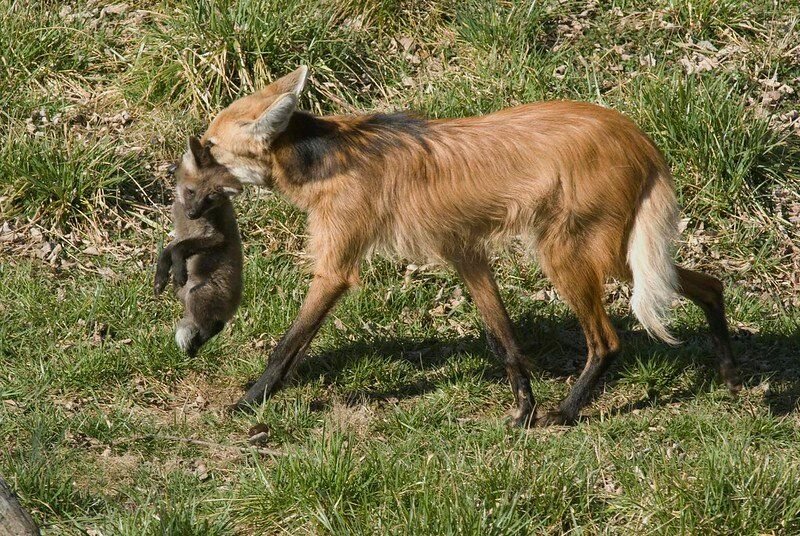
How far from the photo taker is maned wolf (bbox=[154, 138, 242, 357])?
4.47m

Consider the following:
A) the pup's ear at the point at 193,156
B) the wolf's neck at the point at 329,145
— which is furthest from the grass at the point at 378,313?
the wolf's neck at the point at 329,145

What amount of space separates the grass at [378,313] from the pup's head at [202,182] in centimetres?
78

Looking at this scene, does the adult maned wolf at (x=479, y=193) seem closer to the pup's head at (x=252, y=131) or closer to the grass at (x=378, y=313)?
the pup's head at (x=252, y=131)

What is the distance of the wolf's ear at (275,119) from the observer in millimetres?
4207

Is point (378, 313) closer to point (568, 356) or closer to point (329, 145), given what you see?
point (568, 356)

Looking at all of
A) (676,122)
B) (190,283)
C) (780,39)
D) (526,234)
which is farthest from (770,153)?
(190,283)

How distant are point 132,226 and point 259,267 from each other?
913 mm

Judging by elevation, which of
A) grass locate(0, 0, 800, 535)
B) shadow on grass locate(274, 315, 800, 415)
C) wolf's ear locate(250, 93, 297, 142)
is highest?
wolf's ear locate(250, 93, 297, 142)

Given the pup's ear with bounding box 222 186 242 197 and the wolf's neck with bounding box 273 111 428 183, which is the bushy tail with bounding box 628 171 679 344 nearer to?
the wolf's neck with bounding box 273 111 428 183

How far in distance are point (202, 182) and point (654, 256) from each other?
6.66 feet

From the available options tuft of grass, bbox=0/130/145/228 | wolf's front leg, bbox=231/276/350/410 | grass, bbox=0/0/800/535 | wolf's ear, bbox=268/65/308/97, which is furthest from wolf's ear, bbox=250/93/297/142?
tuft of grass, bbox=0/130/145/228

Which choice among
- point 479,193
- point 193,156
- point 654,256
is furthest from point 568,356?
point 193,156

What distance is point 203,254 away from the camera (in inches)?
186

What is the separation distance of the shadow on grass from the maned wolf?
1.85 ft
